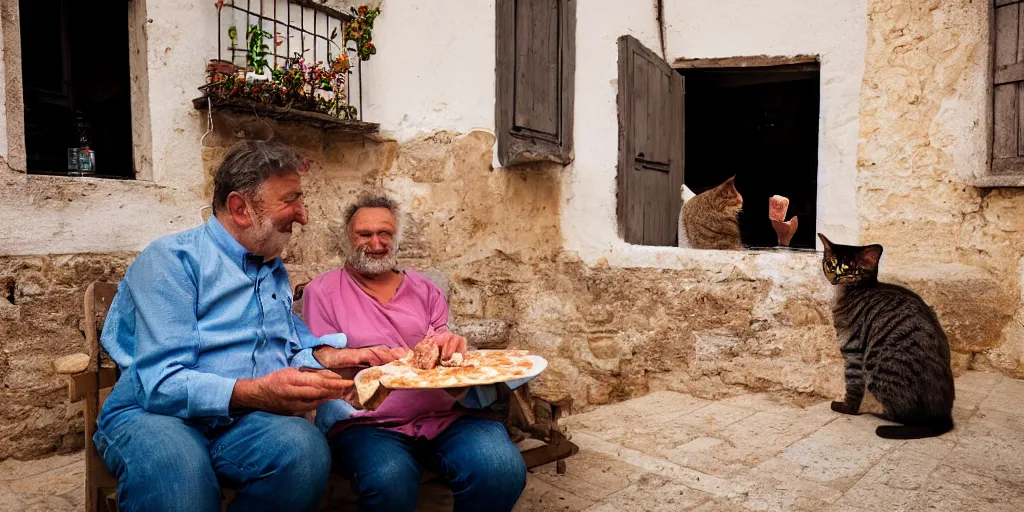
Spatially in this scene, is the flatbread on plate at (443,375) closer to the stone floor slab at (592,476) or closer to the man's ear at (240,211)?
the man's ear at (240,211)

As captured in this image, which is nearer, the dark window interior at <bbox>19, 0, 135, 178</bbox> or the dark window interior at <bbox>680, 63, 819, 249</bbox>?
the dark window interior at <bbox>19, 0, 135, 178</bbox>

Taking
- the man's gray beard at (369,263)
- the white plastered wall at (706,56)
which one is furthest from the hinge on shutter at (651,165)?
the man's gray beard at (369,263)

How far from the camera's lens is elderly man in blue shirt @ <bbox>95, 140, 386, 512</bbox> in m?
1.60

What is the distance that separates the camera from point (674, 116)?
16.7 ft

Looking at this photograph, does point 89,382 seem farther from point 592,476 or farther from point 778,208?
point 778,208

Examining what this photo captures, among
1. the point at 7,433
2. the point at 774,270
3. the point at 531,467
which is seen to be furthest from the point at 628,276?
the point at 7,433

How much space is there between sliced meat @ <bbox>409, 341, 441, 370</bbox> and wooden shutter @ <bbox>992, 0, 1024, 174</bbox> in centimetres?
385

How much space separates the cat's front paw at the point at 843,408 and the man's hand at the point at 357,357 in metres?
2.81

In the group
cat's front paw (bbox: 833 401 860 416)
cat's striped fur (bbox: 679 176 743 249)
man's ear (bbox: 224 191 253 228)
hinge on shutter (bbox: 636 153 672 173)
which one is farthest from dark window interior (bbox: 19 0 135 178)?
cat's front paw (bbox: 833 401 860 416)

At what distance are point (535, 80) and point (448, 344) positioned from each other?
8.90 feet

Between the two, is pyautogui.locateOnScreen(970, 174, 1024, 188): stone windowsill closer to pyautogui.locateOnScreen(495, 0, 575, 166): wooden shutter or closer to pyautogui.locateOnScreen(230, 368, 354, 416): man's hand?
pyautogui.locateOnScreen(495, 0, 575, 166): wooden shutter

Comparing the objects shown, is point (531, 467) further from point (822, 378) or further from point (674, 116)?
point (674, 116)

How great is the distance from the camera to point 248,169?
1895 millimetres

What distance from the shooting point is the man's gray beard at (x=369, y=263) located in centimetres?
253
